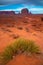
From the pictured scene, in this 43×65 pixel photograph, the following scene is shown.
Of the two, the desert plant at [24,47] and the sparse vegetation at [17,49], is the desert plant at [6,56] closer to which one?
the sparse vegetation at [17,49]

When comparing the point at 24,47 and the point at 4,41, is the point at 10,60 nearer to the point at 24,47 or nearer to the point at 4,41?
the point at 24,47

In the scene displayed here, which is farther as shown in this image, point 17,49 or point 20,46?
point 20,46

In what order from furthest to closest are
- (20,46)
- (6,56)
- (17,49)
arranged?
Result: (20,46) < (17,49) < (6,56)

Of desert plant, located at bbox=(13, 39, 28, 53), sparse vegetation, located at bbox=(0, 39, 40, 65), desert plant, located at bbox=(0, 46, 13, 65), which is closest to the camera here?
desert plant, located at bbox=(0, 46, 13, 65)

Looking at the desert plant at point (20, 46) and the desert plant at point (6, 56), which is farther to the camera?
the desert plant at point (20, 46)

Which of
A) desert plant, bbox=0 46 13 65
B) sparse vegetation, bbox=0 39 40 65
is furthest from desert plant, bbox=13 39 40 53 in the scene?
desert plant, bbox=0 46 13 65

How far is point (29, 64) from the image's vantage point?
666 centimetres

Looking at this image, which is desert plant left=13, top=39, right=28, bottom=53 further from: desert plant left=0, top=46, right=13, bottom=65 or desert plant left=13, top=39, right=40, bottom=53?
desert plant left=0, top=46, right=13, bottom=65

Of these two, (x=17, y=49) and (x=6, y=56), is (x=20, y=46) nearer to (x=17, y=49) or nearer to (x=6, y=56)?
(x=17, y=49)

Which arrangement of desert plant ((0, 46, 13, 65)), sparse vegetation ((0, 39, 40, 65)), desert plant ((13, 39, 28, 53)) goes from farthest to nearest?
desert plant ((13, 39, 28, 53))
sparse vegetation ((0, 39, 40, 65))
desert plant ((0, 46, 13, 65))

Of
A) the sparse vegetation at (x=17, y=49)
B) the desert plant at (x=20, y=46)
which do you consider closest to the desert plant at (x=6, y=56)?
the sparse vegetation at (x=17, y=49)

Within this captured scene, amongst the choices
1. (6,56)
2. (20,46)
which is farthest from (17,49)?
(6,56)

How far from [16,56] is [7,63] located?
56 cm

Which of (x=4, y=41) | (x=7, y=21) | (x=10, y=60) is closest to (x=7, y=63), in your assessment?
(x=10, y=60)
